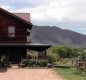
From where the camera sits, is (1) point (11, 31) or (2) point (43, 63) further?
(1) point (11, 31)

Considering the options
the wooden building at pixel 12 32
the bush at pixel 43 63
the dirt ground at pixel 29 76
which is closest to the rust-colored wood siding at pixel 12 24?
the wooden building at pixel 12 32

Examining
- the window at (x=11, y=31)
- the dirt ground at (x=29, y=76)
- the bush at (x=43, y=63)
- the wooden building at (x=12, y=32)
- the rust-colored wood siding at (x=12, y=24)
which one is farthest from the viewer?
the window at (x=11, y=31)

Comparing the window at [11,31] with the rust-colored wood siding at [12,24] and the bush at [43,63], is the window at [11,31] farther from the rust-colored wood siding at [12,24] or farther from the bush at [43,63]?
the bush at [43,63]

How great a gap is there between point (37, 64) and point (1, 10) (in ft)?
35.6

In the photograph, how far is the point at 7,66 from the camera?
37.0m

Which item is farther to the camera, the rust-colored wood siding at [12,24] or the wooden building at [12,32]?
the rust-colored wood siding at [12,24]

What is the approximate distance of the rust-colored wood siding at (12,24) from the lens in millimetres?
45844

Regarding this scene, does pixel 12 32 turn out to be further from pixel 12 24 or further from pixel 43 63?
pixel 43 63

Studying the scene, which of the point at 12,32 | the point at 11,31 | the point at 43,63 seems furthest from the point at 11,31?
the point at 43,63

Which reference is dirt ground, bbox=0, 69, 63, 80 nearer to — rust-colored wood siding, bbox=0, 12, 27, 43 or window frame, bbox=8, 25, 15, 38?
rust-colored wood siding, bbox=0, 12, 27, 43

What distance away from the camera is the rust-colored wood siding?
45844mm

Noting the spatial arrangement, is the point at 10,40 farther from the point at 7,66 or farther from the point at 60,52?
the point at 60,52

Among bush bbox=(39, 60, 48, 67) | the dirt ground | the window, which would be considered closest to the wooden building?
the window

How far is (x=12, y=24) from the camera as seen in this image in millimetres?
46062
